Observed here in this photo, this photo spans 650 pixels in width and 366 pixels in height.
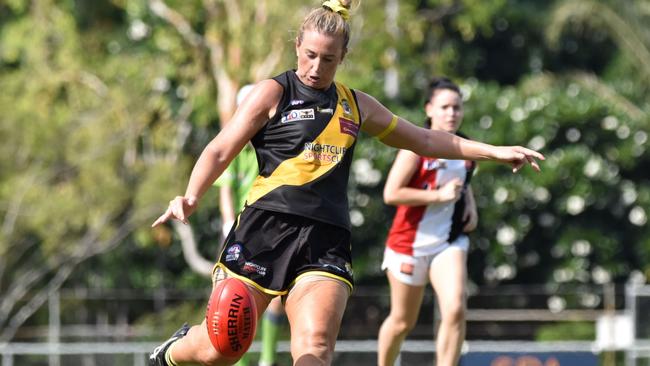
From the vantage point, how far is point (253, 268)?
5875mm

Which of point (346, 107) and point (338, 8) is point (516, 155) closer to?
point (346, 107)

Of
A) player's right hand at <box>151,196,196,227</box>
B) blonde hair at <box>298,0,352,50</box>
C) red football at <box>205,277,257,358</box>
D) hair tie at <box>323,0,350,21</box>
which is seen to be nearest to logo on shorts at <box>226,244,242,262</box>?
red football at <box>205,277,257,358</box>

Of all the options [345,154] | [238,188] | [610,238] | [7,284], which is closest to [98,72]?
[7,284]

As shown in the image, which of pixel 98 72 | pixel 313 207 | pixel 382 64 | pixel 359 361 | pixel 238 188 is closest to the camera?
pixel 313 207

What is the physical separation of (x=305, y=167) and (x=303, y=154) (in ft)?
0.19

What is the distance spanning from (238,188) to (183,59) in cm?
1293

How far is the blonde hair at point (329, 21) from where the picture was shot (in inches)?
224

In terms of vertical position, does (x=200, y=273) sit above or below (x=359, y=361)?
above

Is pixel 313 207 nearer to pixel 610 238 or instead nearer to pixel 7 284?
pixel 7 284

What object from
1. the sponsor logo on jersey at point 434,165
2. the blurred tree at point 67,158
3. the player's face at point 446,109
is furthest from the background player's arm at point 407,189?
the blurred tree at point 67,158

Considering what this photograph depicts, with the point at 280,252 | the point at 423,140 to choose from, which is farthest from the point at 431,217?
the point at 280,252

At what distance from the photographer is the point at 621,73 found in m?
26.2

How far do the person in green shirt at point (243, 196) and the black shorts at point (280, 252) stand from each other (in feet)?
7.65

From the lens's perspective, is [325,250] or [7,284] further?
[7,284]
